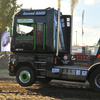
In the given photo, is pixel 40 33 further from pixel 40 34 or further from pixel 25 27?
pixel 25 27

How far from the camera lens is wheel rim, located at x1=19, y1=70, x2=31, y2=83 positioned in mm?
7667

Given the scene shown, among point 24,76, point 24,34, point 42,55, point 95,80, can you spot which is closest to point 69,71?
point 95,80

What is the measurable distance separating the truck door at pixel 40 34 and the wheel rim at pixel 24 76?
120cm

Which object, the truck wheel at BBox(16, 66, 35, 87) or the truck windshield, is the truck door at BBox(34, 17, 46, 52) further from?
the truck wheel at BBox(16, 66, 35, 87)

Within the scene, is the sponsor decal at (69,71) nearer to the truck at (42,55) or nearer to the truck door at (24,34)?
the truck at (42,55)

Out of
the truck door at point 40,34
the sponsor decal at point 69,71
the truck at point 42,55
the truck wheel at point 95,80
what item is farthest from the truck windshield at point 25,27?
the truck wheel at point 95,80

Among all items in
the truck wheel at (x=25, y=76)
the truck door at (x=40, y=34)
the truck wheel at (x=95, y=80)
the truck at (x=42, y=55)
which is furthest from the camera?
the truck wheel at (x=25, y=76)

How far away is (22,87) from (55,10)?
377cm

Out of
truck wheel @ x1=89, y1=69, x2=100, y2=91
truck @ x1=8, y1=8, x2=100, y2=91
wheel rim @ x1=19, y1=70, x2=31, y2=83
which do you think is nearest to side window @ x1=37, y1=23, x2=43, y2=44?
truck @ x1=8, y1=8, x2=100, y2=91

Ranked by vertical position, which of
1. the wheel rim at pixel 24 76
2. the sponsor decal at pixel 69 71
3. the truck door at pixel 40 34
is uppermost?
the truck door at pixel 40 34

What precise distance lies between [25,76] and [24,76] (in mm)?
53

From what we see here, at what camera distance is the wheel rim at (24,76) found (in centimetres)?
767

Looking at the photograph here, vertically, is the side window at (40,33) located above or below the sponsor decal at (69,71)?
above

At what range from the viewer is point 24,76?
7.79 metres
